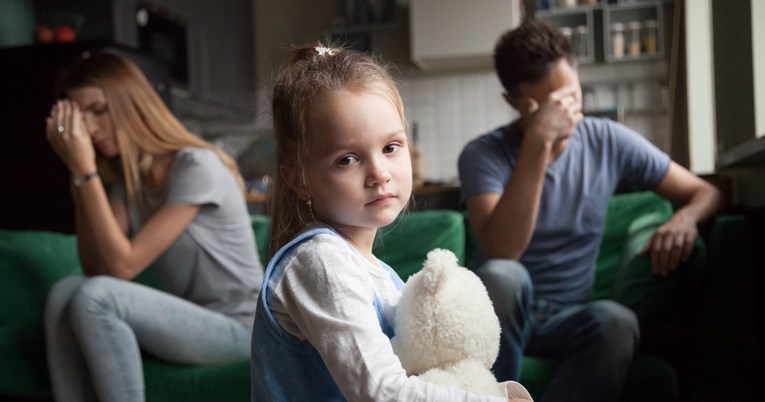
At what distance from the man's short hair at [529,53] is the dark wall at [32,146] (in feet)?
6.03

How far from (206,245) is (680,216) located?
966 mm

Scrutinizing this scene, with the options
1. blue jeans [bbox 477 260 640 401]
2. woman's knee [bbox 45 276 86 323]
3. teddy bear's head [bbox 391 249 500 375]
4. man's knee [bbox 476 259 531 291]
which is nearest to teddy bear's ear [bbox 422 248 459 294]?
teddy bear's head [bbox 391 249 500 375]

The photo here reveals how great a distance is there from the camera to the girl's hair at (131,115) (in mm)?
1512

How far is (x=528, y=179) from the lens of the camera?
1.25 m

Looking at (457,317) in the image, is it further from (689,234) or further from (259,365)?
(689,234)

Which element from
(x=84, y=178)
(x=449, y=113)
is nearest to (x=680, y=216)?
(x=84, y=178)

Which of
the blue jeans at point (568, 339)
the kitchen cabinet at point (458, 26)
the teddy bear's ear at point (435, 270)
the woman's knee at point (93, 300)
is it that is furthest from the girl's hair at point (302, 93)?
the kitchen cabinet at point (458, 26)

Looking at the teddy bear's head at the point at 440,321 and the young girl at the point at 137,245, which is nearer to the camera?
the teddy bear's head at the point at 440,321

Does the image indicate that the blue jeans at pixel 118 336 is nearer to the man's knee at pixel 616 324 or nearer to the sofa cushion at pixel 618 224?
the man's knee at pixel 616 324

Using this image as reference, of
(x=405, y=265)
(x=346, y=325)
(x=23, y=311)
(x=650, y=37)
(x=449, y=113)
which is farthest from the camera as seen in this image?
(x=449, y=113)

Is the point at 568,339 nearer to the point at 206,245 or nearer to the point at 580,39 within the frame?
the point at 206,245

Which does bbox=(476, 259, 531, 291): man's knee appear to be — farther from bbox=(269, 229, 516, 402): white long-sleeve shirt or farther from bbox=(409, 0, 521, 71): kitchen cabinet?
bbox=(409, 0, 521, 71): kitchen cabinet

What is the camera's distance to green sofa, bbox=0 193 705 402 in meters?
1.26

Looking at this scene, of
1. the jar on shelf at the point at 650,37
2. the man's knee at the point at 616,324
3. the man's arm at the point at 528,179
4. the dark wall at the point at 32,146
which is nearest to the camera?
the man's knee at the point at 616,324
